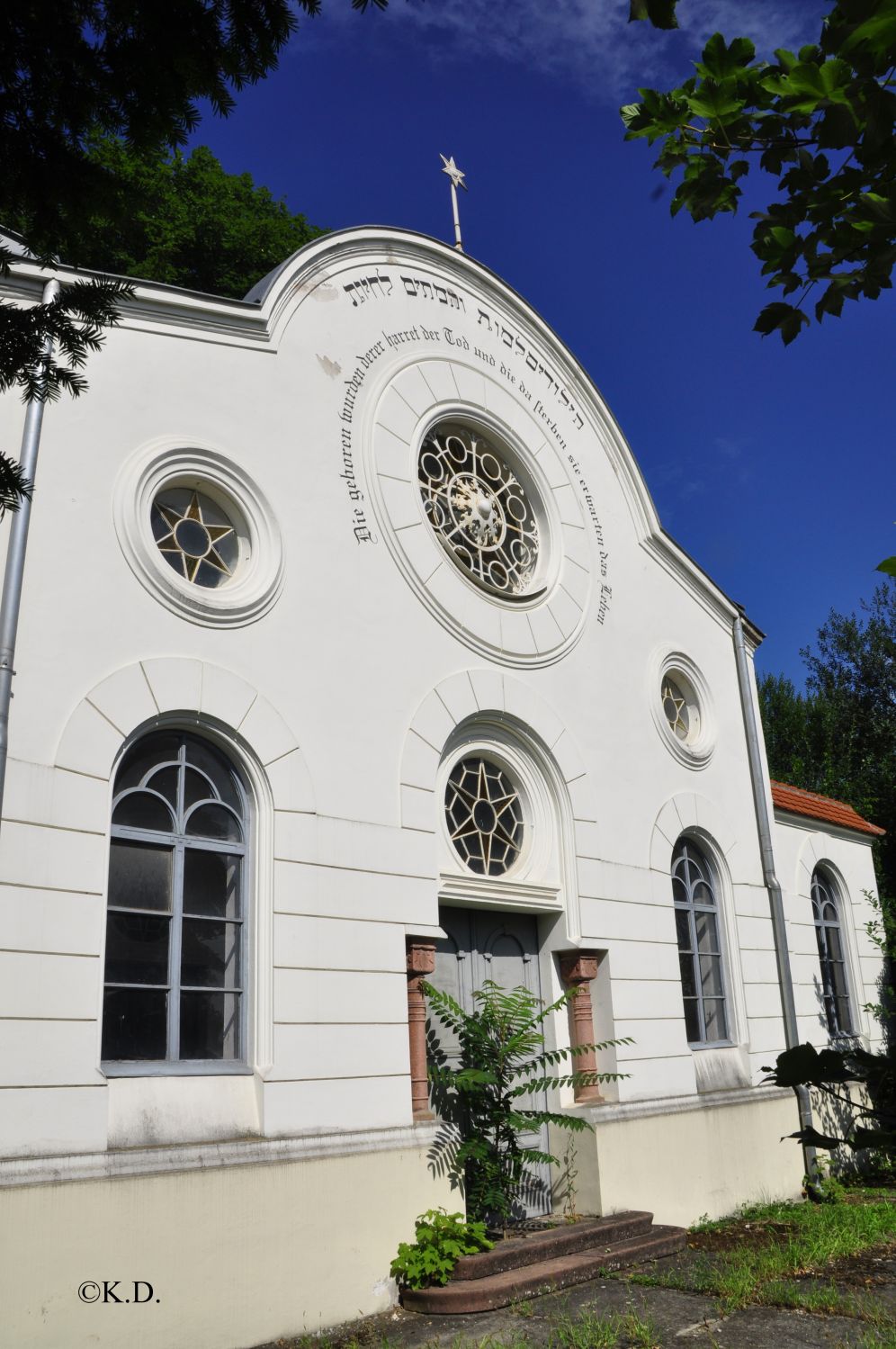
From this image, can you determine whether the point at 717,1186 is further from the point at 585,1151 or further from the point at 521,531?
the point at 521,531

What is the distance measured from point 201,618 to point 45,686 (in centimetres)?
128

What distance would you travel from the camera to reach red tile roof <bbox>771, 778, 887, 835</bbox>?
1377 centimetres

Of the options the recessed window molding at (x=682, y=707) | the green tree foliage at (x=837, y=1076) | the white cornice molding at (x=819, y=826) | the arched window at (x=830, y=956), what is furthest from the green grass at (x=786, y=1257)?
the green tree foliage at (x=837, y=1076)

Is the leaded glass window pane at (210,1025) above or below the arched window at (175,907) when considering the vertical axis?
below

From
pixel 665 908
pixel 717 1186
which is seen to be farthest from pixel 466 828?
pixel 717 1186

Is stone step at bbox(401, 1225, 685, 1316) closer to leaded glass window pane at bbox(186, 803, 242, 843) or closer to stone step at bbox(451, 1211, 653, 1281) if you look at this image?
stone step at bbox(451, 1211, 653, 1281)

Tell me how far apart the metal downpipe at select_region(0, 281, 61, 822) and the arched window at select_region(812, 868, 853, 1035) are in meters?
10.4

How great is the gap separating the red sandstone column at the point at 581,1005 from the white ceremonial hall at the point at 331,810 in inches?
1.9

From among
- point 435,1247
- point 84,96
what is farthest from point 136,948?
point 84,96

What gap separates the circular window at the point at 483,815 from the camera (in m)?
9.44

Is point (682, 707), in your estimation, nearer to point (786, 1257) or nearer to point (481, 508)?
point (481, 508)

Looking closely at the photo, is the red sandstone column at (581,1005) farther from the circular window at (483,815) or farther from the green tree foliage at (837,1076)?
the green tree foliage at (837,1076)

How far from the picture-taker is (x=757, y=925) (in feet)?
40.8

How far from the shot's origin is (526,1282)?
7.42 m
